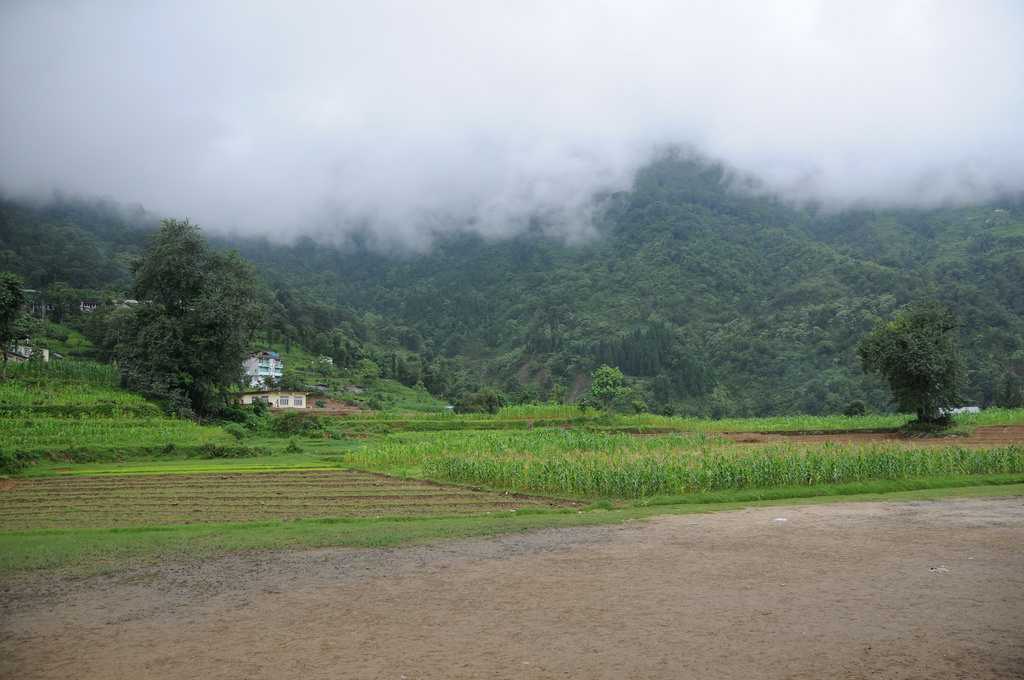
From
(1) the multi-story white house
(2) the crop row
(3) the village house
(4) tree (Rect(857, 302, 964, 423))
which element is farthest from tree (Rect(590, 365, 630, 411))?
(1) the multi-story white house

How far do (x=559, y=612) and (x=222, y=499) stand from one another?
14.2 m

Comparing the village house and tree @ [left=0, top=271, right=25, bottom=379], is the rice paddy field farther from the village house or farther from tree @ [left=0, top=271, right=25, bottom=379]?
the village house

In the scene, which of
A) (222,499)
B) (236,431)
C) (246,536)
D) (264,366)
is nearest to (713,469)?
(246,536)

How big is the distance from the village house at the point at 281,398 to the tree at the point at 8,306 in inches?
1009

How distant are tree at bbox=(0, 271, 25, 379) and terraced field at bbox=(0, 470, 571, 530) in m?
24.5

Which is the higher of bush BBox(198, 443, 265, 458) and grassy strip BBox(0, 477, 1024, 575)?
bush BBox(198, 443, 265, 458)

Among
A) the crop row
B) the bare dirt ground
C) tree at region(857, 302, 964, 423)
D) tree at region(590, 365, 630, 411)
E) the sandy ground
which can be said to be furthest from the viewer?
tree at region(590, 365, 630, 411)

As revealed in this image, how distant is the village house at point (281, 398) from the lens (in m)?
69.5

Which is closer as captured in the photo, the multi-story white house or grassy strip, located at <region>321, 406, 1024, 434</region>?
grassy strip, located at <region>321, 406, 1024, 434</region>

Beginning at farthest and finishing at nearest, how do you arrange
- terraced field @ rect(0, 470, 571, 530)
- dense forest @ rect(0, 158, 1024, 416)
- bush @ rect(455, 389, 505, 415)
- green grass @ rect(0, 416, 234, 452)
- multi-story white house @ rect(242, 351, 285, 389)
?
dense forest @ rect(0, 158, 1024, 416) → multi-story white house @ rect(242, 351, 285, 389) → bush @ rect(455, 389, 505, 415) → green grass @ rect(0, 416, 234, 452) → terraced field @ rect(0, 470, 571, 530)

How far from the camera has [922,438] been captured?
37219 mm

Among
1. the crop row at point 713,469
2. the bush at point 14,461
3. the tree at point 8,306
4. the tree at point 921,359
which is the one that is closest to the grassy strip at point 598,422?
the tree at point 921,359

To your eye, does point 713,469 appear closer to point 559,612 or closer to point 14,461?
point 559,612

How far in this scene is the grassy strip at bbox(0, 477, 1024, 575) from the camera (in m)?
13.1
